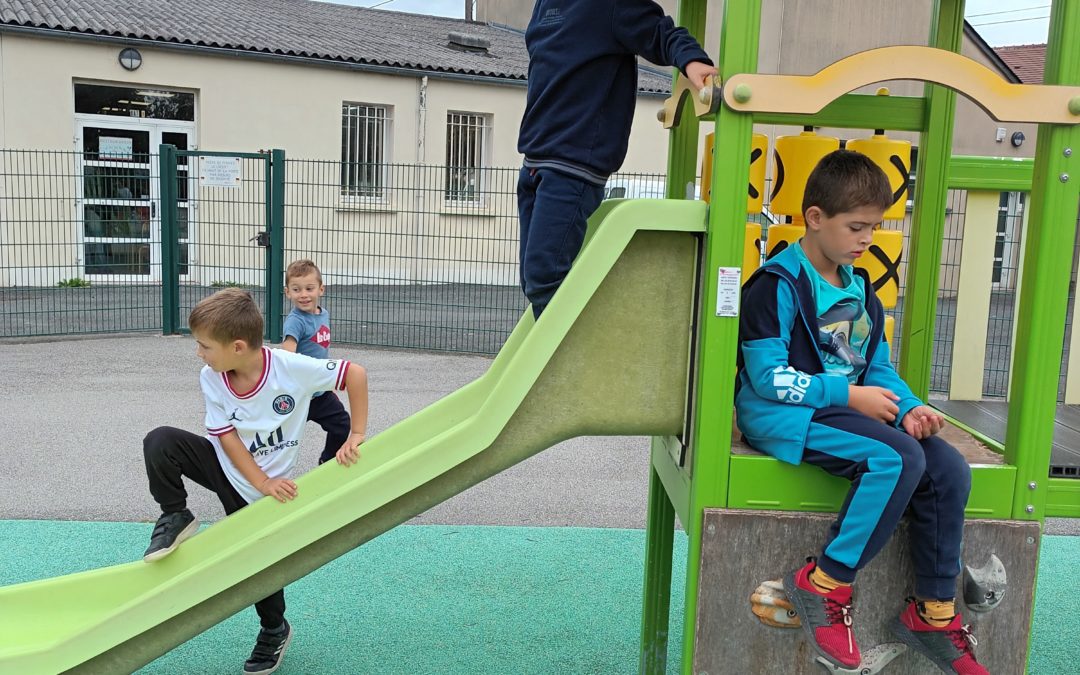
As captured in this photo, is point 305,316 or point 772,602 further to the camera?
point 305,316

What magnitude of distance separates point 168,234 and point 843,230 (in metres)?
7.92

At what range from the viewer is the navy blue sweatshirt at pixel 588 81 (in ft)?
7.97

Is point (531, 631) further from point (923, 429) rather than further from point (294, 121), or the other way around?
point (294, 121)

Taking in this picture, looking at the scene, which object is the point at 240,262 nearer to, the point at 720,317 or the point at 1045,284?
the point at 720,317

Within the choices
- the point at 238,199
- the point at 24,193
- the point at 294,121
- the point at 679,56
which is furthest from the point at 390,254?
the point at 679,56

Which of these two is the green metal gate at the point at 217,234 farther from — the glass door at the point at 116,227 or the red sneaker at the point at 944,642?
the red sneaker at the point at 944,642

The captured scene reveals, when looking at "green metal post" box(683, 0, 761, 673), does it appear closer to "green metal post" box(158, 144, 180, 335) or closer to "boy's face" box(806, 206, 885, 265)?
"boy's face" box(806, 206, 885, 265)

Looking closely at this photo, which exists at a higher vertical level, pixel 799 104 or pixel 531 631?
pixel 799 104

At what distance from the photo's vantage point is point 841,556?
6.70ft

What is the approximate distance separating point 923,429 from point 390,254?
26.2 ft

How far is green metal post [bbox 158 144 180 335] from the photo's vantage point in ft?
29.1

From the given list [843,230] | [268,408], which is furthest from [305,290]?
[843,230]

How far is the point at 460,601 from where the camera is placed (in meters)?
3.47

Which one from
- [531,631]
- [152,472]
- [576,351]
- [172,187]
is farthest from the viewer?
[172,187]
